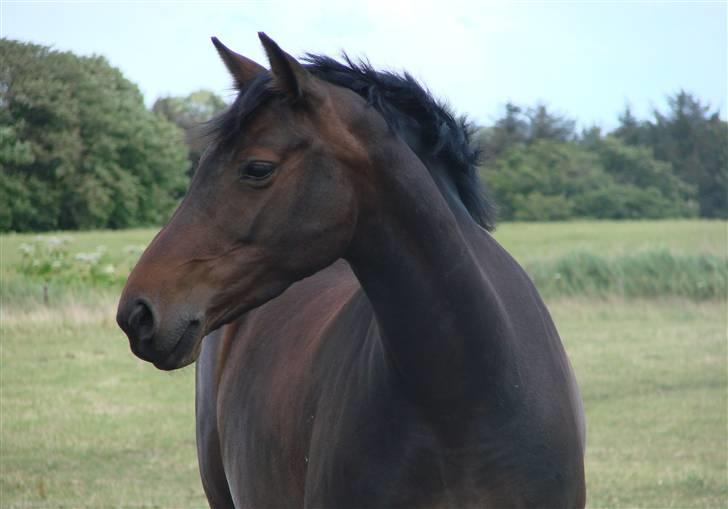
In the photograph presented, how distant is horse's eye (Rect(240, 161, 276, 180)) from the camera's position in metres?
2.51

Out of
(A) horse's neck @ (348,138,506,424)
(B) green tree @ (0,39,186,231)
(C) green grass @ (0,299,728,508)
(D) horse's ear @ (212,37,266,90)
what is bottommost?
(C) green grass @ (0,299,728,508)

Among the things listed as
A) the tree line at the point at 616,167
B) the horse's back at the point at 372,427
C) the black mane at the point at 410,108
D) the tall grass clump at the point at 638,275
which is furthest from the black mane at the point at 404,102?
the tree line at the point at 616,167

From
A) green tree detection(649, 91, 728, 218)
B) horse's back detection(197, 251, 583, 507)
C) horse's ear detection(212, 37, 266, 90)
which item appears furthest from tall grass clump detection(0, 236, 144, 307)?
green tree detection(649, 91, 728, 218)

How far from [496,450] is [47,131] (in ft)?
15.2

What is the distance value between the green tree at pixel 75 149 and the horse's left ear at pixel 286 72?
3581 millimetres

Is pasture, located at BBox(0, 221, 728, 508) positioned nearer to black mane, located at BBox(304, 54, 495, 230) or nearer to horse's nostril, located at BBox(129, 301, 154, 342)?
black mane, located at BBox(304, 54, 495, 230)

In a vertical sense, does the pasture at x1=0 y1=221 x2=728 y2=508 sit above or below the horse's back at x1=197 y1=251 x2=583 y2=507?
below

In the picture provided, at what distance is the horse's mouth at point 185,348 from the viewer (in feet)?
8.04

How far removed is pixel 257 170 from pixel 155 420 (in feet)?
22.9

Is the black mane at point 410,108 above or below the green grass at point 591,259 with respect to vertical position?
above

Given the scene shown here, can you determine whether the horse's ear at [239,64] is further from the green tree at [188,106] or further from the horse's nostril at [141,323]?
the green tree at [188,106]

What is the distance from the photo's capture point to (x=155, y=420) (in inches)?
359

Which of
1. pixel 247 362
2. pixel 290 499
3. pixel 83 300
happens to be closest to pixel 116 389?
pixel 83 300

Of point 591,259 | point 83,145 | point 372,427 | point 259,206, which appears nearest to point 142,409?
point 83,145
